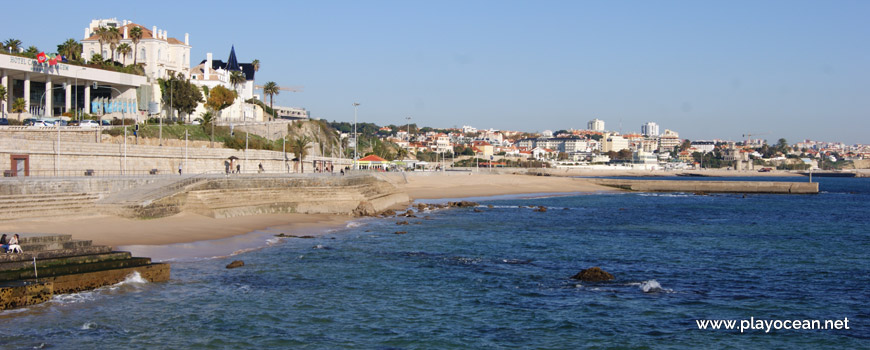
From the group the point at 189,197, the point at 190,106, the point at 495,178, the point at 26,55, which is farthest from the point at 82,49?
the point at 189,197

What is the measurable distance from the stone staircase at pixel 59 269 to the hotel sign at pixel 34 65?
48820 millimetres

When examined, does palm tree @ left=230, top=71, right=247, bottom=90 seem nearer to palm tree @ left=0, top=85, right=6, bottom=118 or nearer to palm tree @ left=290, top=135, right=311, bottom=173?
palm tree @ left=290, top=135, right=311, bottom=173

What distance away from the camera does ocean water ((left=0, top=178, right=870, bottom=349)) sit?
15156 mm

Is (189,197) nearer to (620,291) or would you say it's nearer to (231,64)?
(620,291)

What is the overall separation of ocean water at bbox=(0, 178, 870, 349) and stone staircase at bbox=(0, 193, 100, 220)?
8.76 meters

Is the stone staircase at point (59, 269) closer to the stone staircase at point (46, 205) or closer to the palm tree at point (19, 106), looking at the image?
the stone staircase at point (46, 205)

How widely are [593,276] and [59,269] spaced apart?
15.5 meters

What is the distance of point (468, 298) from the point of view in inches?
763

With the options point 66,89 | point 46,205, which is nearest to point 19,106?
point 66,89

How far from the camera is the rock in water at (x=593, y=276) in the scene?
22.3m

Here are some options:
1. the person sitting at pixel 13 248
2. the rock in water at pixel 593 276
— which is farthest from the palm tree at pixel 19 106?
the rock in water at pixel 593 276

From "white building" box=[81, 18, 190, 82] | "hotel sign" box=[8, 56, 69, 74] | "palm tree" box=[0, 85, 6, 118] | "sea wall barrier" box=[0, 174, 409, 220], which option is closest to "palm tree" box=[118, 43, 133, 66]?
"white building" box=[81, 18, 190, 82]

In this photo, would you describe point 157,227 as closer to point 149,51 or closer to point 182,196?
point 182,196

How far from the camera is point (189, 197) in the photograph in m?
34.5
